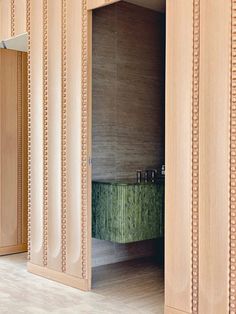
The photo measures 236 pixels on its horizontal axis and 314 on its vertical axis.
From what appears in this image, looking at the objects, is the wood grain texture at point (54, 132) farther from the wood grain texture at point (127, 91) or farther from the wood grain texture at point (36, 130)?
the wood grain texture at point (127, 91)

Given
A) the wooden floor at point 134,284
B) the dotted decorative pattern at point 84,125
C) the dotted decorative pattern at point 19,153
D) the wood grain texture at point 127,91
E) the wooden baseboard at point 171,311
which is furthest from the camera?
the dotted decorative pattern at point 19,153

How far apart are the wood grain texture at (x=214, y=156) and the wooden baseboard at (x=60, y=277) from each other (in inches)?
51.8

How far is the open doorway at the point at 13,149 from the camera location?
18.6 ft

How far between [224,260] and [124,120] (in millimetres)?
2438

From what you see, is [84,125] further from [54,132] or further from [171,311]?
[171,311]

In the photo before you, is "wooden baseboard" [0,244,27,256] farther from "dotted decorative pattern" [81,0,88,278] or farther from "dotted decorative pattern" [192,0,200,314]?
"dotted decorative pattern" [192,0,200,314]

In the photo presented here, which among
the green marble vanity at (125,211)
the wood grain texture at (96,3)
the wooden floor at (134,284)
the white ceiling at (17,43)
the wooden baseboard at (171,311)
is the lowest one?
the wooden floor at (134,284)

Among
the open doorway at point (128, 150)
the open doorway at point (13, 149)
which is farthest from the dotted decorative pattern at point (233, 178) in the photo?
the open doorway at point (13, 149)

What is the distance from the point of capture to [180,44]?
132 inches

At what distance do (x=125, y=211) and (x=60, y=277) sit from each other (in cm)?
88

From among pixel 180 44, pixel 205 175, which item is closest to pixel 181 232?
pixel 205 175

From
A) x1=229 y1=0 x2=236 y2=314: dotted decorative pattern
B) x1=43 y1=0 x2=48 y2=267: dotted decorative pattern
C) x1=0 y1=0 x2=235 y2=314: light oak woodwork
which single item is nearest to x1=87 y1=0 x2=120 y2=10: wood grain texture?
x1=0 y1=0 x2=235 y2=314: light oak woodwork

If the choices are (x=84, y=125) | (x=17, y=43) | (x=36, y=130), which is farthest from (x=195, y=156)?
(x=17, y=43)

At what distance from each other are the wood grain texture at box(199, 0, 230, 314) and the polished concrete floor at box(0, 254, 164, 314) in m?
0.67
